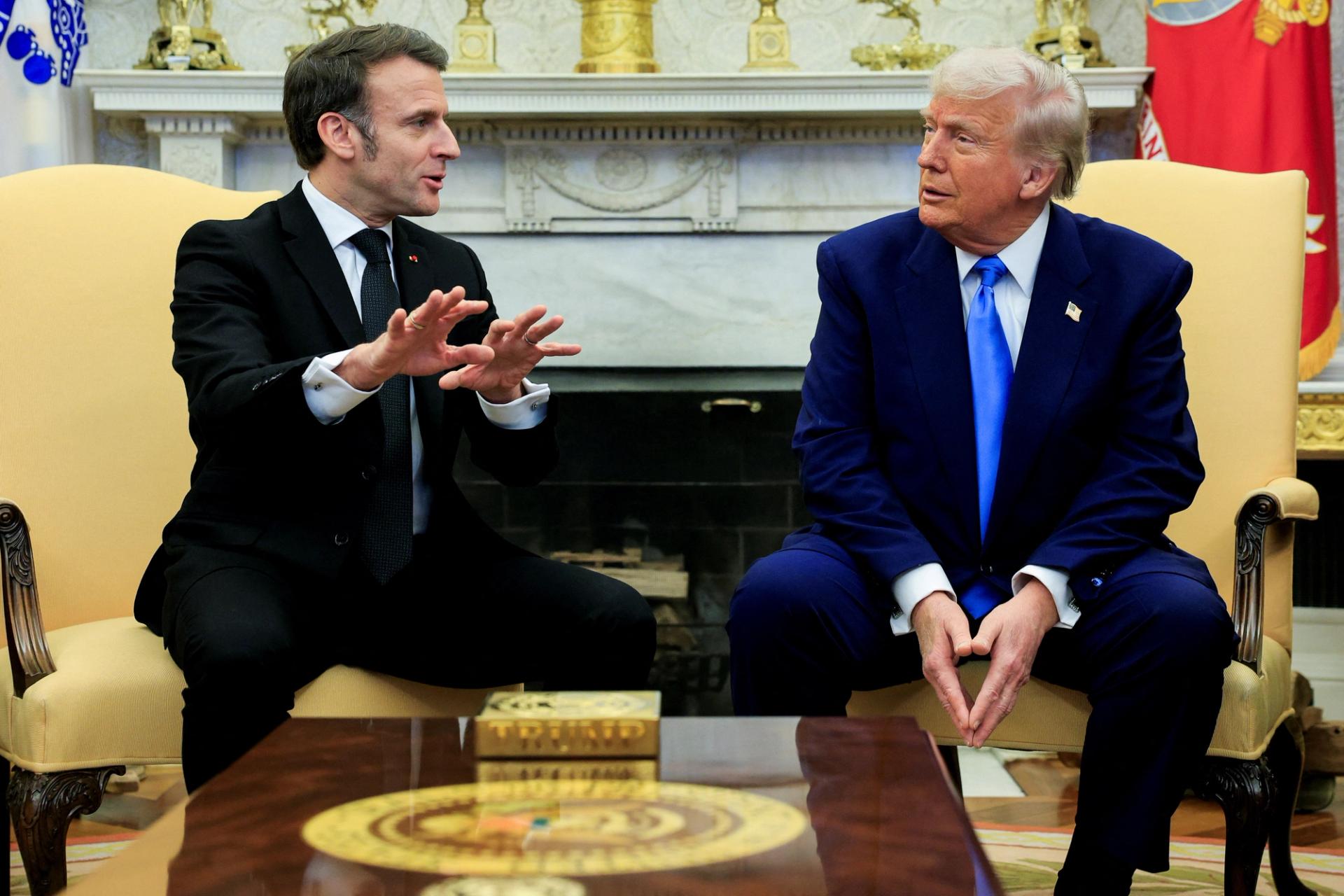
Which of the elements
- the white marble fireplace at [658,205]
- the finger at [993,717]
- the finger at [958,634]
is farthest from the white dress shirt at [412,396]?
the white marble fireplace at [658,205]

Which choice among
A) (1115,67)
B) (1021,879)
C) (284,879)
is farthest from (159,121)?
(284,879)

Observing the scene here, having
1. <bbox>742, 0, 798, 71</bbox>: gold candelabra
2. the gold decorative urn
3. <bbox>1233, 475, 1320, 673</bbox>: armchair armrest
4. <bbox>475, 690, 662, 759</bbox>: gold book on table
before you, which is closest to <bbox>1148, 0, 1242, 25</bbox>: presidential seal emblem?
<bbox>742, 0, 798, 71</bbox>: gold candelabra

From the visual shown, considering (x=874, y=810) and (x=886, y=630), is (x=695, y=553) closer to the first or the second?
(x=886, y=630)

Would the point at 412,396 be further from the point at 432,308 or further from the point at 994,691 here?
the point at 994,691

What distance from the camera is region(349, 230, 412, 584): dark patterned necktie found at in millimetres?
1968

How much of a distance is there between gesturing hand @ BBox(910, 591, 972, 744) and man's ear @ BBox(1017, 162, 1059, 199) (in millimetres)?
623

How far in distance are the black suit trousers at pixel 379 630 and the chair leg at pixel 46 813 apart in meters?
0.14

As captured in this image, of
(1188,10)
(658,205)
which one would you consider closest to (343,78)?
(658,205)

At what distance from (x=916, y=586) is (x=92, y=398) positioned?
1.30 metres

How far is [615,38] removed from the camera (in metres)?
3.57

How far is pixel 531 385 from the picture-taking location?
2047 mm

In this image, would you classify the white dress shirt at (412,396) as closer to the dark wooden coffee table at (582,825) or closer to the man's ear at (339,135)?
the man's ear at (339,135)

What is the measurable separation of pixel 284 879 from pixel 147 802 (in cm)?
217

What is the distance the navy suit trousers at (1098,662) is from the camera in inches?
68.8
